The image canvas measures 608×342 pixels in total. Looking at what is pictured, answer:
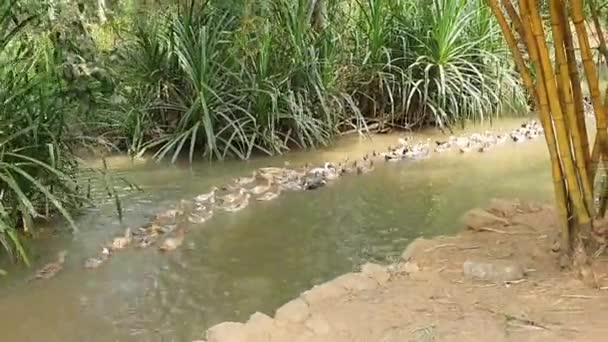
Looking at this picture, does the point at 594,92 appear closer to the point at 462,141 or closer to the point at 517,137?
the point at 462,141

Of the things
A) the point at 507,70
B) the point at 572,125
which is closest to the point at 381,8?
the point at 507,70

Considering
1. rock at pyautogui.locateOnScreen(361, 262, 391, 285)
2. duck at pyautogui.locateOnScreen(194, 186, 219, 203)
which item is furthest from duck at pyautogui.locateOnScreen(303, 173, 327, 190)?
rock at pyautogui.locateOnScreen(361, 262, 391, 285)

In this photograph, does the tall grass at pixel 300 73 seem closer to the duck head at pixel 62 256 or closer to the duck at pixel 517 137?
the duck at pixel 517 137

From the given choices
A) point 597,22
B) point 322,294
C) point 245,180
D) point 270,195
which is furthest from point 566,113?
point 245,180

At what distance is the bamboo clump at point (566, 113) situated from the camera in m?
2.40

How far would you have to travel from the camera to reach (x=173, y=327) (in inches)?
111

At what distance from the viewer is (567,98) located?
243 centimetres

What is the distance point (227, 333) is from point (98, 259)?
137cm

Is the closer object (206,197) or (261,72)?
(206,197)

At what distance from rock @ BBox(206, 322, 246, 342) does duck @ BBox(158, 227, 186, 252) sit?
1277 millimetres

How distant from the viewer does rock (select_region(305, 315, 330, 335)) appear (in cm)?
225

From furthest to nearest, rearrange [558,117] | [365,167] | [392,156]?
[392,156] < [365,167] < [558,117]

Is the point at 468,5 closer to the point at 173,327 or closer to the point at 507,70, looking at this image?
the point at 507,70

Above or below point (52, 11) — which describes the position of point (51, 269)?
below
